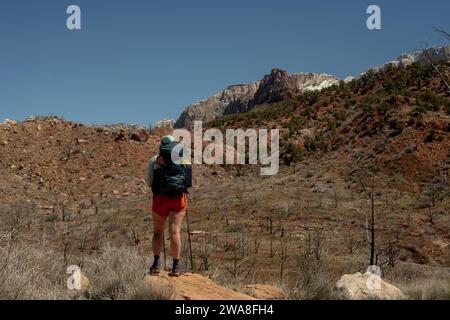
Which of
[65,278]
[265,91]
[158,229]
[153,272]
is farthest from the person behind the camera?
[265,91]

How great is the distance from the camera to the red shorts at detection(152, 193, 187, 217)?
592cm

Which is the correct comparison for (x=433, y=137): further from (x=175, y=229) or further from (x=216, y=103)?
(x=216, y=103)

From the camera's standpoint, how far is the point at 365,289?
251 inches

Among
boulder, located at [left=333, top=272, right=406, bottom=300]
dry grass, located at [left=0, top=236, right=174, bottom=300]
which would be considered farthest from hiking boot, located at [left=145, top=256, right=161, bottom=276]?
boulder, located at [left=333, top=272, right=406, bottom=300]

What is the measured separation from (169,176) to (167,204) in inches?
12.9

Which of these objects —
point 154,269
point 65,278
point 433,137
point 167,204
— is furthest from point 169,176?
point 433,137

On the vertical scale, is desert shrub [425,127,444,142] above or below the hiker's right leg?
above

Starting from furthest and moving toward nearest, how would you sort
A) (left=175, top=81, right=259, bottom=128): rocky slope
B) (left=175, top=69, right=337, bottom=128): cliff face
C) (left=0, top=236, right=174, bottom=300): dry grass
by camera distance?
1. (left=175, top=81, right=259, bottom=128): rocky slope
2. (left=175, top=69, right=337, bottom=128): cliff face
3. (left=0, top=236, right=174, bottom=300): dry grass

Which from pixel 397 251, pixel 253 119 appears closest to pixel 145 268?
pixel 397 251

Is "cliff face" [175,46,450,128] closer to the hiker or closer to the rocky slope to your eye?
the rocky slope

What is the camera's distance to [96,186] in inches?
933

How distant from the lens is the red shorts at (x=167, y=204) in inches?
233

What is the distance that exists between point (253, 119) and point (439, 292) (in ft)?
104

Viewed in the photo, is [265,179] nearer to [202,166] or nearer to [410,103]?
[202,166]
